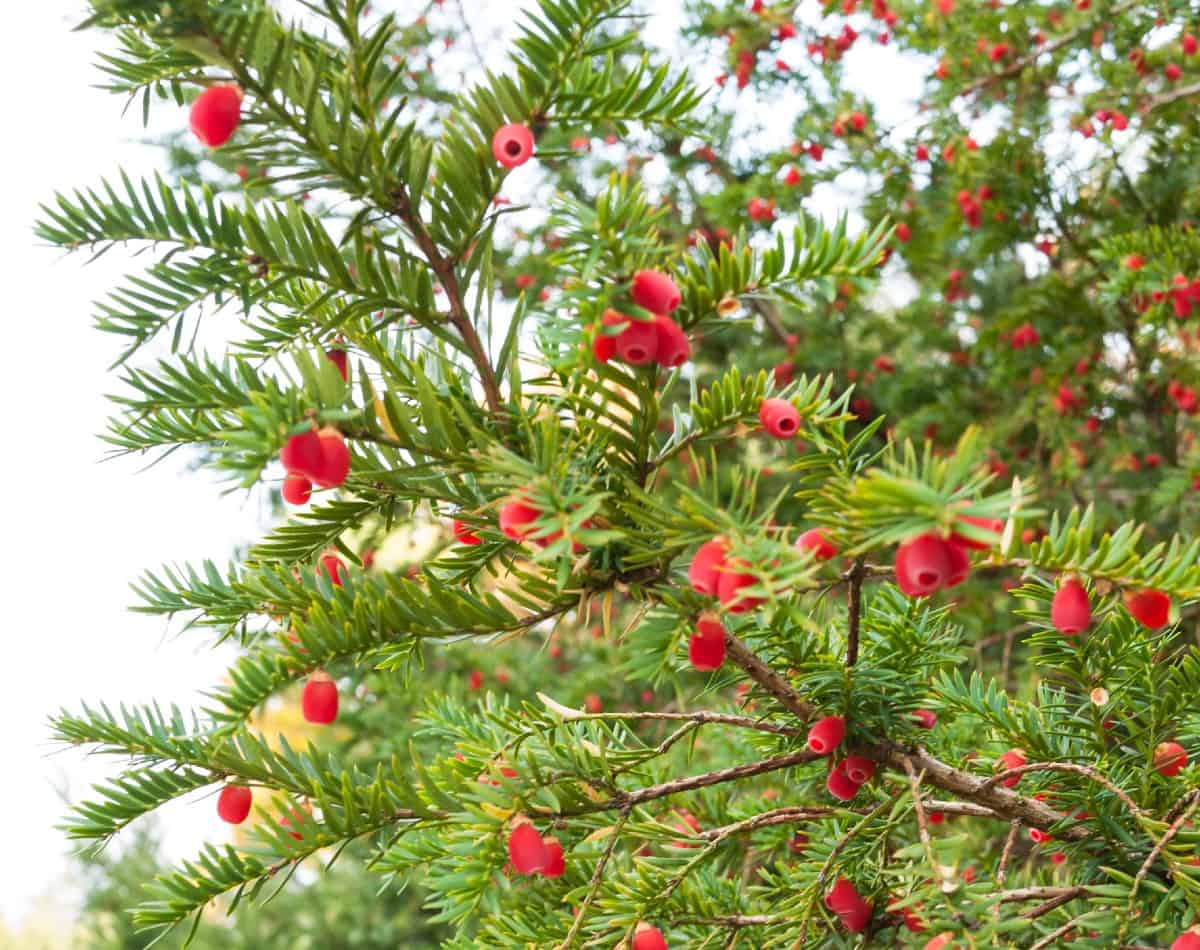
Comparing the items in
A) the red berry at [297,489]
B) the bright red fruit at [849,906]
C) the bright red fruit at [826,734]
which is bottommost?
the bright red fruit at [849,906]

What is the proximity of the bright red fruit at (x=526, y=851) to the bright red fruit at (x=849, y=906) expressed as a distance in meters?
0.35

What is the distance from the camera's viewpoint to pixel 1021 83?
3.35m

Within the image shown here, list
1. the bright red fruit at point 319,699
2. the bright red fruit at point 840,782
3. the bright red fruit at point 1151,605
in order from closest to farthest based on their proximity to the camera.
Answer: the bright red fruit at point 1151,605, the bright red fruit at point 319,699, the bright red fruit at point 840,782

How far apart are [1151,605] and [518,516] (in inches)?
18.8

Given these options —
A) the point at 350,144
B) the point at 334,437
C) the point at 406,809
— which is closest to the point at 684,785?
the point at 406,809

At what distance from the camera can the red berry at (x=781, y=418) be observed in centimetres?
82

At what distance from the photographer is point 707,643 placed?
807 millimetres

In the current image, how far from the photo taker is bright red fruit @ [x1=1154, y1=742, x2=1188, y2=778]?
3.29 ft

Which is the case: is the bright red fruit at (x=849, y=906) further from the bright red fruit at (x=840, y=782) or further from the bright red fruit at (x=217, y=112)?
the bright red fruit at (x=217, y=112)

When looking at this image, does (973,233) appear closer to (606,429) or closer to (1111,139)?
(1111,139)

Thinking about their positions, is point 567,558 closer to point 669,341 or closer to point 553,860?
point 669,341

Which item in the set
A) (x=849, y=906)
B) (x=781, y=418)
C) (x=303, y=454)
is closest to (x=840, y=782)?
(x=849, y=906)

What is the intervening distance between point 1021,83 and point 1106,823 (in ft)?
9.83

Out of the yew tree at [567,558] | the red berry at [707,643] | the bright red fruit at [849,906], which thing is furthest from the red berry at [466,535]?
the bright red fruit at [849,906]
